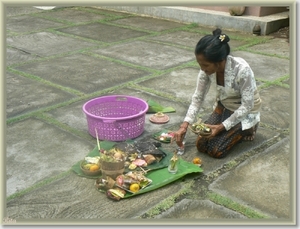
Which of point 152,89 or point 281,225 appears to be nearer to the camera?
point 281,225

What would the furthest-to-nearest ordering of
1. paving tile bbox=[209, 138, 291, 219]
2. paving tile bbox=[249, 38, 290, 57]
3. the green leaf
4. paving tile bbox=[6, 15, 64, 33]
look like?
paving tile bbox=[6, 15, 64, 33] → paving tile bbox=[249, 38, 290, 57] → the green leaf → paving tile bbox=[209, 138, 291, 219]

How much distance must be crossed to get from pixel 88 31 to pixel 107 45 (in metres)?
1.10

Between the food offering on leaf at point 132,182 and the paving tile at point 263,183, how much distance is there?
472 millimetres

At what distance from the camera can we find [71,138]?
3594 millimetres

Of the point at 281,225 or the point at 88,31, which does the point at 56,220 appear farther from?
the point at 88,31

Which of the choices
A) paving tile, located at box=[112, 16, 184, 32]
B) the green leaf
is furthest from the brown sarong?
paving tile, located at box=[112, 16, 184, 32]

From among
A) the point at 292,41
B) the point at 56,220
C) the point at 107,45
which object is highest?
the point at 292,41

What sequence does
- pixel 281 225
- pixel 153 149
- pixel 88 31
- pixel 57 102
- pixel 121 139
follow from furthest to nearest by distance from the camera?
pixel 88 31 < pixel 57 102 < pixel 121 139 < pixel 153 149 < pixel 281 225

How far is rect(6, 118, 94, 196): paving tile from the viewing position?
120 inches

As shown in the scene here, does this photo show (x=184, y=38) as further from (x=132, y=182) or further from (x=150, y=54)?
(x=132, y=182)

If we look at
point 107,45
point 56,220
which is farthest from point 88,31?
point 56,220

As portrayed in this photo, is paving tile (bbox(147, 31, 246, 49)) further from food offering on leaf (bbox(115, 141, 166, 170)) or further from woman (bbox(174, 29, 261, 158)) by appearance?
food offering on leaf (bbox(115, 141, 166, 170))

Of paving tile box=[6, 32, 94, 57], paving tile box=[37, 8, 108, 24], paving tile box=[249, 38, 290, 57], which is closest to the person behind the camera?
Result: paving tile box=[249, 38, 290, 57]

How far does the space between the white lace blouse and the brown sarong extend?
0.11m
